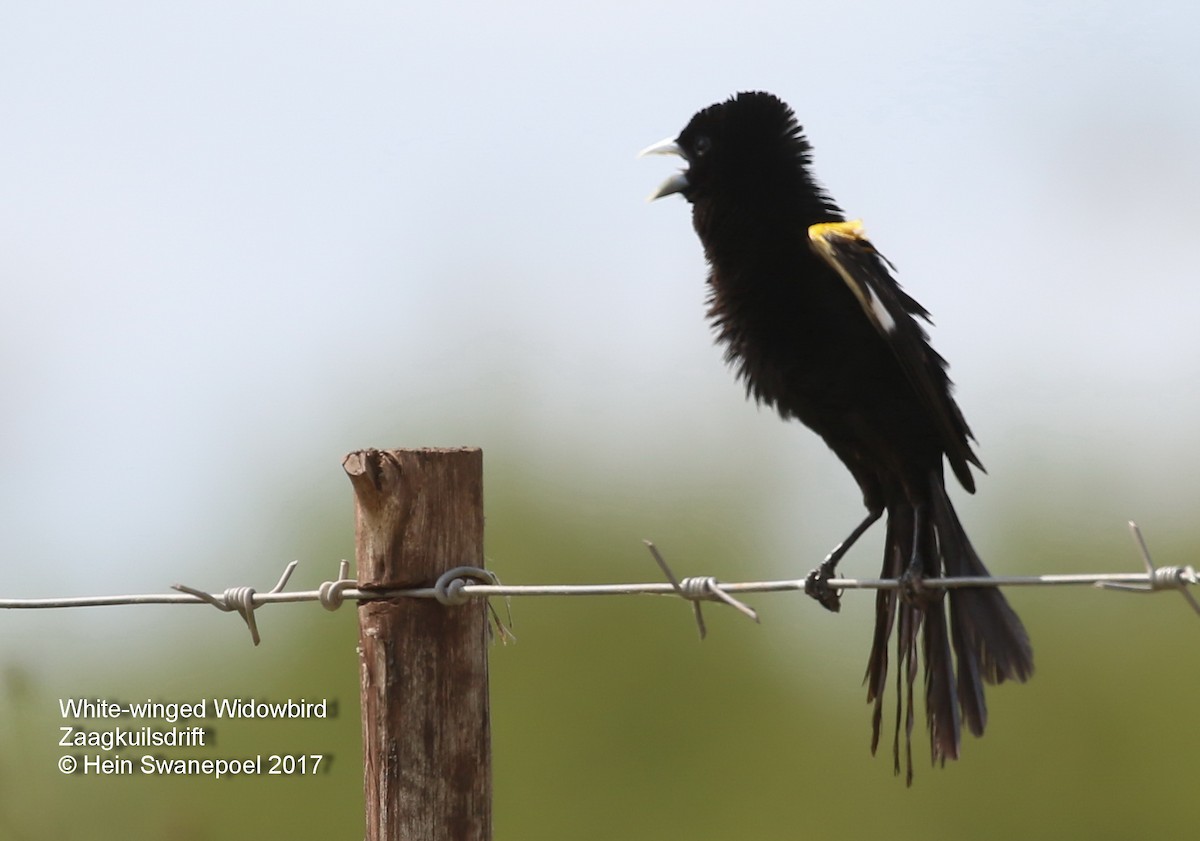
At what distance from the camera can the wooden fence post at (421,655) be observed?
8.89 ft

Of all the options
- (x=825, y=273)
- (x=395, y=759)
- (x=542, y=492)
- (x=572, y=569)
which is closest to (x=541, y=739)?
(x=572, y=569)

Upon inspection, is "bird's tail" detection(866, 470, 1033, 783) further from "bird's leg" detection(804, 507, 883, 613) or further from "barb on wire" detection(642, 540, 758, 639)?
"barb on wire" detection(642, 540, 758, 639)

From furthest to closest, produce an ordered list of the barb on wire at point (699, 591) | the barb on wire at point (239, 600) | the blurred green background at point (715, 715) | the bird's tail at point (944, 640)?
1. the blurred green background at point (715, 715)
2. the bird's tail at point (944, 640)
3. the barb on wire at point (239, 600)
4. the barb on wire at point (699, 591)

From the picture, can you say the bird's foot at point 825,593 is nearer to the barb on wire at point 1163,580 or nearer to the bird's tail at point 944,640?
the bird's tail at point 944,640

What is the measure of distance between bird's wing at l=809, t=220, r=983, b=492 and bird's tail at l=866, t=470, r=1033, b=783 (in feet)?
0.73

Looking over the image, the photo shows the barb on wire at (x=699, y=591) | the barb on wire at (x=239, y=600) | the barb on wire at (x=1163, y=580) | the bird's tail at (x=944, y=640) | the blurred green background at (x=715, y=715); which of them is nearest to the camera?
the barb on wire at (x=1163, y=580)

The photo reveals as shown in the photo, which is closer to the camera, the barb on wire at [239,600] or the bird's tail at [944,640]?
the barb on wire at [239,600]

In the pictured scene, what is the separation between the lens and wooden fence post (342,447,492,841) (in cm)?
271

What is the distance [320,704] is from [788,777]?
11060 mm

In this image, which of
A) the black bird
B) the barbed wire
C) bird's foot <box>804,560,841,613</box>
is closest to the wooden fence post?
the barbed wire

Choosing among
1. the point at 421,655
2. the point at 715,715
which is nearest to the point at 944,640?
the point at 421,655

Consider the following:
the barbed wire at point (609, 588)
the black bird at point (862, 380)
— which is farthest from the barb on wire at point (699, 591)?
the black bird at point (862, 380)

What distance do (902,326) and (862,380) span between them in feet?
0.95

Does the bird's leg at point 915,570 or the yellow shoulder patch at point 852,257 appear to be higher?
the yellow shoulder patch at point 852,257
